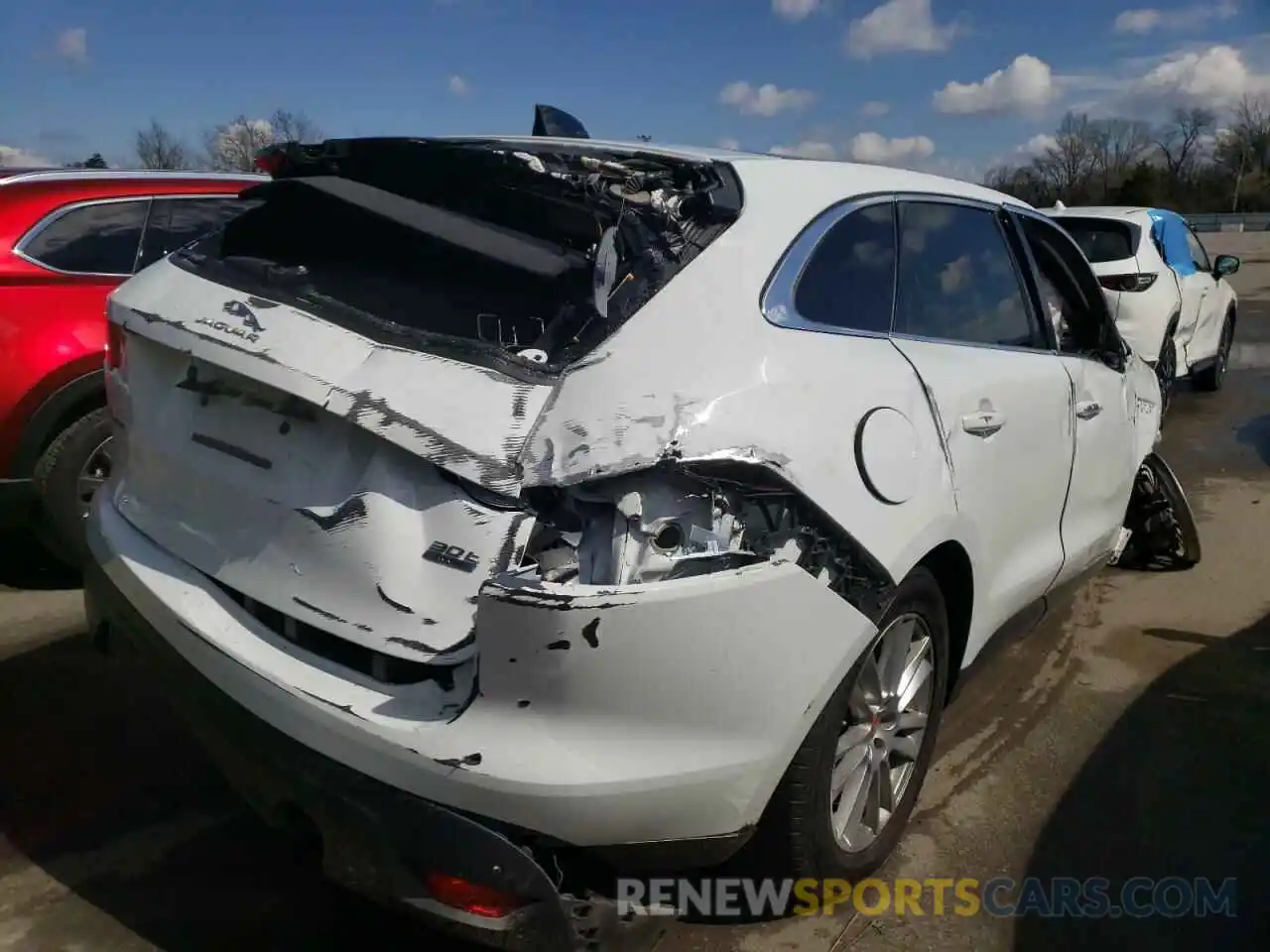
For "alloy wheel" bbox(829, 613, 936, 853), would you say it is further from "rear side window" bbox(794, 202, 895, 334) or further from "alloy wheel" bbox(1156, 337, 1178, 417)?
"alloy wheel" bbox(1156, 337, 1178, 417)

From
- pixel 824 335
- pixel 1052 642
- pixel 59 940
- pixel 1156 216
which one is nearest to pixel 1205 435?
pixel 1156 216

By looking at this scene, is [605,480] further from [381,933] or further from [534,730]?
[381,933]

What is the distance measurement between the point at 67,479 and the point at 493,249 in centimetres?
296

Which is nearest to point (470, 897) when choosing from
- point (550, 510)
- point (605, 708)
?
point (605, 708)

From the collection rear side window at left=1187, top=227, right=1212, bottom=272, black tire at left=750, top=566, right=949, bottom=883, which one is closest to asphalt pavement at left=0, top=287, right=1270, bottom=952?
black tire at left=750, top=566, right=949, bottom=883

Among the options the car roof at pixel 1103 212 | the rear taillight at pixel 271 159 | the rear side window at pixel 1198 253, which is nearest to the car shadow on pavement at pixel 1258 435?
the rear side window at pixel 1198 253

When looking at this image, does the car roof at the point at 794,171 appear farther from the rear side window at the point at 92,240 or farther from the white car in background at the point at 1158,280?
the white car in background at the point at 1158,280

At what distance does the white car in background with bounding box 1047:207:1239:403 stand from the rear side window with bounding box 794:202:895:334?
5.77m

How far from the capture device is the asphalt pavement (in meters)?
2.61

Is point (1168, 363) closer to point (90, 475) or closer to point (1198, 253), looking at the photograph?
point (1198, 253)

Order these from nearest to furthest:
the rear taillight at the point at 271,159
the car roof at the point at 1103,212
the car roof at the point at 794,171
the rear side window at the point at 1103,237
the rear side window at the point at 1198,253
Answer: the car roof at the point at 794,171 < the rear taillight at the point at 271,159 < the rear side window at the point at 1103,237 < the car roof at the point at 1103,212 < the rear side window at the point at 1198,253

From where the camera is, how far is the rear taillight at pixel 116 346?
2686 mm

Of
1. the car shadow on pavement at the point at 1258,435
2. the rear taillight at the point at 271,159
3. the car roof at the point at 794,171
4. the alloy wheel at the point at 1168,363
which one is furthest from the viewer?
the alloy wheel at the point at 1168,363

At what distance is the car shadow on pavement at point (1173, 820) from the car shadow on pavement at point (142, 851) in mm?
1664
